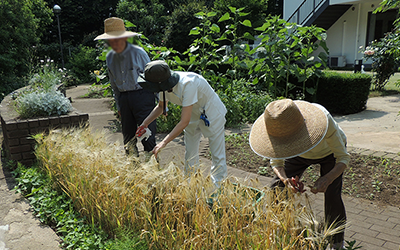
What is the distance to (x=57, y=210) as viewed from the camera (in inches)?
129

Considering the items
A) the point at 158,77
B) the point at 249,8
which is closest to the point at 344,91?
the point at 158,77

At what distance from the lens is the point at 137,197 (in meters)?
2.56

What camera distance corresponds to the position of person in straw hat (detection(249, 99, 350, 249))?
2184 millimetres

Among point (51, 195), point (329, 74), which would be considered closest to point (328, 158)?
point (51, 195)

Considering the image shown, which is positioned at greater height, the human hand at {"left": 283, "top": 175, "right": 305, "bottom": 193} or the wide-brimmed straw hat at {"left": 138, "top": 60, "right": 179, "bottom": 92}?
the wide-brimmed straw hat at {"left": 138, "top": 60, "right": 179, "bottom": 92}

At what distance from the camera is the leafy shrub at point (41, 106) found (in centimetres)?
479

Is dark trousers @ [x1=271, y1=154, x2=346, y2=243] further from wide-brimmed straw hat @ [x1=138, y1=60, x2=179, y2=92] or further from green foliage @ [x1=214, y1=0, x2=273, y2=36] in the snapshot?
green foliage @ [x1=214, y1=0, x2=273, y2=36]

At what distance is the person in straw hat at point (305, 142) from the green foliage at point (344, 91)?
6462 millimetres

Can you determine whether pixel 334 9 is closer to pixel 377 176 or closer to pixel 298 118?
pixel 377 176

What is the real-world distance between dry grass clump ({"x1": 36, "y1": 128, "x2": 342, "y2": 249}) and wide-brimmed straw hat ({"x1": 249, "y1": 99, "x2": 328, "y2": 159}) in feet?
0.93

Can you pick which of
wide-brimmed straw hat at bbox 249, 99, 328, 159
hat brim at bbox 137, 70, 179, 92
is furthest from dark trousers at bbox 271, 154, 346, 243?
hat brim at bbox 137, 70, 179, 92

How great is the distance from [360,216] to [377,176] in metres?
1.04

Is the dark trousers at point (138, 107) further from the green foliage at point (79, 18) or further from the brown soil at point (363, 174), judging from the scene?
the green foliage at point (79, 18)

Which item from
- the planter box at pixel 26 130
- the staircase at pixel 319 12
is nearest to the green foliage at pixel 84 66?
the staircase at pixel 319 12
